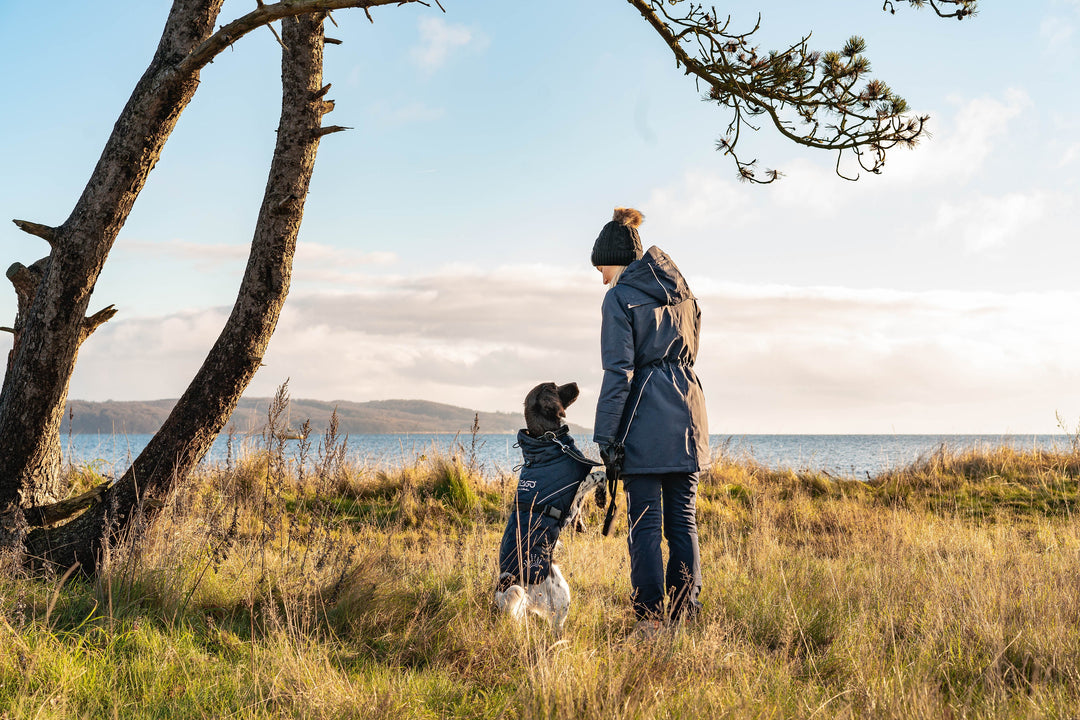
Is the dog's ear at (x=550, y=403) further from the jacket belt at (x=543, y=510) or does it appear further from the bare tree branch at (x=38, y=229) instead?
the bare tree branch at (x=38, y=229)

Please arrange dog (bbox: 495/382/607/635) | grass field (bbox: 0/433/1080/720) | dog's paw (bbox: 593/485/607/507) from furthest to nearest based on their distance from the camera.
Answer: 1. dog's paw (bbox: 593/485/607/507)
2. dog (bbox: 495/382/607/635)
3. grass field (bbox: 0/433/1080/720)

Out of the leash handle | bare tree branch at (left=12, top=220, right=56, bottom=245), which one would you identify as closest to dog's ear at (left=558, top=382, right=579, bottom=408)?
the leash handle

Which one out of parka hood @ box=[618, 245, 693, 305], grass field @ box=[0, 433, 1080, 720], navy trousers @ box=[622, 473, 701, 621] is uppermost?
parka hood @ box=[618, 245, 693, 305]

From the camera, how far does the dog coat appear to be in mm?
3363

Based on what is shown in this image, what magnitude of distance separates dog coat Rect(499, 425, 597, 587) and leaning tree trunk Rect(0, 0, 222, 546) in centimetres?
305

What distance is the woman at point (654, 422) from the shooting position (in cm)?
338

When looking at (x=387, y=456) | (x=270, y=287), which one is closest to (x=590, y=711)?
(x=270, y=287)

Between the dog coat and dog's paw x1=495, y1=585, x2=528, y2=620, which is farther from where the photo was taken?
the dog coat

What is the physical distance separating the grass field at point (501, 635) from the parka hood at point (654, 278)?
159 cm

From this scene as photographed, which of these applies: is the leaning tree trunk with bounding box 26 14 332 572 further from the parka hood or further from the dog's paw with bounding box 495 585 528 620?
the dog's paw with bounding box 495 585 528 620

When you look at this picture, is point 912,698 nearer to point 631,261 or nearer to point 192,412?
→ point 631,261

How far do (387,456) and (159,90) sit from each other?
6.30m

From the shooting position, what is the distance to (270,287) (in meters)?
4.39

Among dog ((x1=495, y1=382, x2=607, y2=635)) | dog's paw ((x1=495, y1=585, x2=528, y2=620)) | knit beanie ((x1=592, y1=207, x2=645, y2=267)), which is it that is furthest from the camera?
knit beanie ((x1=592, y1=207, x2=645, y2=267))
